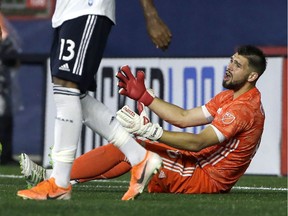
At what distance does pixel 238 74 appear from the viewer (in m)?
7.72

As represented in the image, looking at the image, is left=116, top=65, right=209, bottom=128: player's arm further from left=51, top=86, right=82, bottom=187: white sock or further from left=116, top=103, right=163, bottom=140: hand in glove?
left=51, top=86, right=82, bottom=187: white sock

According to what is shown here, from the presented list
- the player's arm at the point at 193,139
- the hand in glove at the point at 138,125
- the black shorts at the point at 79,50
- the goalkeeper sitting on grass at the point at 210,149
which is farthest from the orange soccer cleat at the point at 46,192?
the player's arm at the point at 193,139

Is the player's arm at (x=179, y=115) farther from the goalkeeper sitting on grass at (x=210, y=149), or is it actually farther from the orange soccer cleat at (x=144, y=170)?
the orange soccer cleat at (x=144, y=170)

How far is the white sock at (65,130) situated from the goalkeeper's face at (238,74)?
154 centimetres

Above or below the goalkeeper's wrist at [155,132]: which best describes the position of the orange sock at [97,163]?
below

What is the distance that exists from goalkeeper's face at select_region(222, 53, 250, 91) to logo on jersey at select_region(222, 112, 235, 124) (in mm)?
370

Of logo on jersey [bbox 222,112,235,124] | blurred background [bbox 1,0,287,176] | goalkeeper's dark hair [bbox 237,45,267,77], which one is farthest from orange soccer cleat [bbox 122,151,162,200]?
blurred background [bbox 1,0,287,176]

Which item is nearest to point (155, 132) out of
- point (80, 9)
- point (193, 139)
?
point (193, 139)

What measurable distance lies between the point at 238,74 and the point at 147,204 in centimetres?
172

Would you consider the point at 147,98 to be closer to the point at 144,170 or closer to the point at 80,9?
the point at 144,170

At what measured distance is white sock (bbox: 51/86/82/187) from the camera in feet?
21.1

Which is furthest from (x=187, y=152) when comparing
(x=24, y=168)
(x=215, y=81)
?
(x=215, y=81)

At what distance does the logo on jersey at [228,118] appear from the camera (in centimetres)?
735

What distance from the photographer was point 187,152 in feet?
24.9
